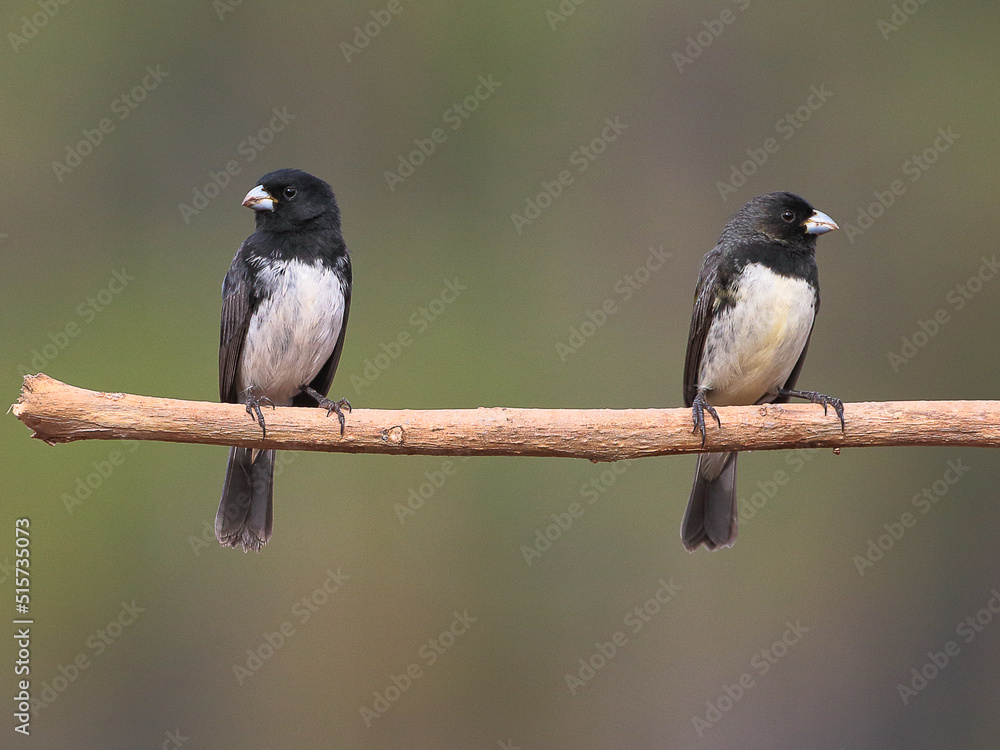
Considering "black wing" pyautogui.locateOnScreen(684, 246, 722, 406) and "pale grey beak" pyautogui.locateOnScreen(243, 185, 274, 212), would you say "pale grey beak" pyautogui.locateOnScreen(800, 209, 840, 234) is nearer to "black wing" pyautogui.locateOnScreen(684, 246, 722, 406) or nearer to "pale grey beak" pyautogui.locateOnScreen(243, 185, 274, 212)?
"pale grey beak" pyautogui.locateOnScreen(243, 185, 274, 212)

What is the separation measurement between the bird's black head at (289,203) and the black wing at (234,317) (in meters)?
0.18

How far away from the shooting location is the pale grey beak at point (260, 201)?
375 cm

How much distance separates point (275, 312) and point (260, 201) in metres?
0.48

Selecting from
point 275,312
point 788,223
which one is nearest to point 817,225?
point 788,223

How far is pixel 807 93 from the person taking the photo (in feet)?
19.9

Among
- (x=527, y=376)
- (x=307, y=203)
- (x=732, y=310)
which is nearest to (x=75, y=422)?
(x=307, y=203)

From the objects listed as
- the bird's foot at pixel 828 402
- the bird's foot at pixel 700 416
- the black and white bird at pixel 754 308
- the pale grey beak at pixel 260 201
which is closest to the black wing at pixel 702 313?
the black and white bird at pixel 754 308

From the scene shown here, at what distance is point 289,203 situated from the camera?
3.78m

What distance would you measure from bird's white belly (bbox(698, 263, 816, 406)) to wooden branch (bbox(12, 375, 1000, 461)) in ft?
1.54

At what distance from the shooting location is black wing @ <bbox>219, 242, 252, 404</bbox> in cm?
371

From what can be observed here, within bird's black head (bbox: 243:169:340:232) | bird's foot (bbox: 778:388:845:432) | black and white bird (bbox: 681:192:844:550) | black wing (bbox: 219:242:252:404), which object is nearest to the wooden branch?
bird's foot (bbox: 778:388:845:432)

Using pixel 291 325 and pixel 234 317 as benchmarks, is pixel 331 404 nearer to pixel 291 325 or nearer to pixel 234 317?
pixel 291 325

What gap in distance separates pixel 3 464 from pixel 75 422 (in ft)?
9.64

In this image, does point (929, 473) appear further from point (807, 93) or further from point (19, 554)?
point (19, 554)
